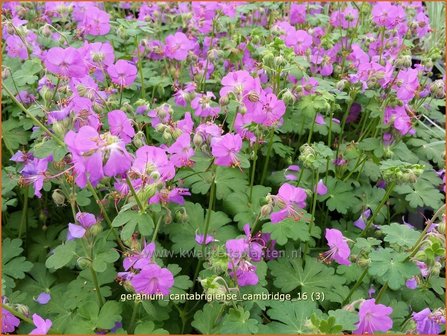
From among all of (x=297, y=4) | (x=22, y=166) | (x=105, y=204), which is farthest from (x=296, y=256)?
(x=297, y=4)

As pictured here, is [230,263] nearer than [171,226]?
Yes

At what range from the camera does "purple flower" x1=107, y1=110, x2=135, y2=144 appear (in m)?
1.74

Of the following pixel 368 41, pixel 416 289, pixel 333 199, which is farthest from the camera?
pixel 368 41

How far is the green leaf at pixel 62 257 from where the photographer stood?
1620 mm

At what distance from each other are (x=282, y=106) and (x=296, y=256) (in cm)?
57

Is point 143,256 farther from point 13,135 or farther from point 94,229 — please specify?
point 13,135

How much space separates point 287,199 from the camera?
5.95 feet

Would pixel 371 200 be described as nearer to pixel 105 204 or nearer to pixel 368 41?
pixel 368 41

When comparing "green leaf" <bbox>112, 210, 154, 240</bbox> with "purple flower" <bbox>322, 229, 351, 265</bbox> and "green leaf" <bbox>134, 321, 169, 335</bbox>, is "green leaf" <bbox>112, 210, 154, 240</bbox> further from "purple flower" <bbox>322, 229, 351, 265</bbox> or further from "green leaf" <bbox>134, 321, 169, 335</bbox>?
"purple flower" <bbox>322, 229, 351, 265</bbox>

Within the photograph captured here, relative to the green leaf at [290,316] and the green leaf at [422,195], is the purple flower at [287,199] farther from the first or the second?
the green leaf at [422,195]

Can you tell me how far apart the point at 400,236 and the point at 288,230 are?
15.7 inches

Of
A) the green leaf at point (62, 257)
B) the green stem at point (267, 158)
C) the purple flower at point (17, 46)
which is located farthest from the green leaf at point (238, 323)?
the purple flower at point (17, 46)

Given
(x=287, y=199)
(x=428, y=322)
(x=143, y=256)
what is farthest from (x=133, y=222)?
(x=428, y=322)

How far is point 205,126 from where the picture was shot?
1.78 m
